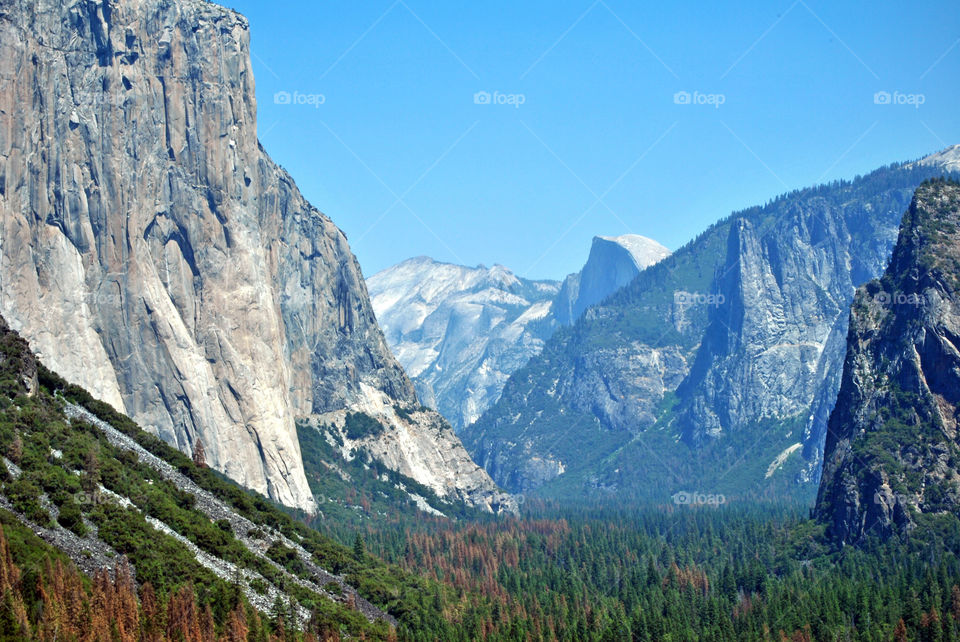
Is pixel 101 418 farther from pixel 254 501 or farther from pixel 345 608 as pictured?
pixel 345 608

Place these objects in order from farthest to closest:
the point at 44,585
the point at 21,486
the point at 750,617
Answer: the point at 750,617, the point at 21,486, the point at 44,585

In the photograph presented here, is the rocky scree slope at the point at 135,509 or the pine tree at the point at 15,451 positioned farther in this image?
the pine tree at the point at 15,451

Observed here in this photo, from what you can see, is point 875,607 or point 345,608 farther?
point 875,607

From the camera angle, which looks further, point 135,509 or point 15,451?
point 135,509

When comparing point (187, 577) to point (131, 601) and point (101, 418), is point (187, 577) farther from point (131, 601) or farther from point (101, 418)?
point (101, 418)

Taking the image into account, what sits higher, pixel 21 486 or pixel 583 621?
pixel 21 486

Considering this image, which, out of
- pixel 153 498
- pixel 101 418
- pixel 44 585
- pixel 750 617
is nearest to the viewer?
pixel 44 585

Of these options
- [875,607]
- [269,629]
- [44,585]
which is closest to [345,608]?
[269,629]

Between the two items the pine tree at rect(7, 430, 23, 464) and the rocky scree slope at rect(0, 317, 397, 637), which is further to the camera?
the pine tree at rect(7, 430, 23, 464)

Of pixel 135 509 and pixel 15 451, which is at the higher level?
pixel 15 451

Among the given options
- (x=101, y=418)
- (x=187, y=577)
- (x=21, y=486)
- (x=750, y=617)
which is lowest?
(x=750, y=617)
